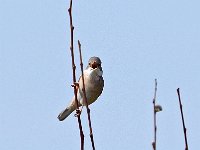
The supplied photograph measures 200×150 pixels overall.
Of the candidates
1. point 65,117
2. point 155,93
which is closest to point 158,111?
point 155,93

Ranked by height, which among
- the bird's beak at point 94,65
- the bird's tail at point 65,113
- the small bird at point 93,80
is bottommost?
the bird's tail at point 65,113

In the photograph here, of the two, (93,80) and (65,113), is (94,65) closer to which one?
(93,80)

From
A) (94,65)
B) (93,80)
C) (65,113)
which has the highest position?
(94,65)

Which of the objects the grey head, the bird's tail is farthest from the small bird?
the bird's tail

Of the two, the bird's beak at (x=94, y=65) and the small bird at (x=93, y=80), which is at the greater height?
the bird's beak at (x=94, y=65)

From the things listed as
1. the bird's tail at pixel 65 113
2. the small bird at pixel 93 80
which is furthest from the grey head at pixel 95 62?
the bird's tail at pixel 65 113

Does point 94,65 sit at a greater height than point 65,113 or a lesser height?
greater

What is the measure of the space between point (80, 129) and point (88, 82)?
3516mm

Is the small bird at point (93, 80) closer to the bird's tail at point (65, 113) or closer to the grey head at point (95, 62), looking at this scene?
the grey head at point (95, 62)

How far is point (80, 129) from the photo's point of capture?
3.28 m

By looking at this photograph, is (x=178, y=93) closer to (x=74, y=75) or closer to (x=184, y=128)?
(x=184, y=128)

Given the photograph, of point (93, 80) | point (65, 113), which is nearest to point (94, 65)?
point (93, 80)

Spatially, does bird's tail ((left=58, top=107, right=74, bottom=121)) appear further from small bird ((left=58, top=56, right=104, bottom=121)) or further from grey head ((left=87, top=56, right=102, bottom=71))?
grey head ((left=87, top=56, right=102, bottom=71))

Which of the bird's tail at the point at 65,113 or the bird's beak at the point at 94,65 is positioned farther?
the bird's tail at the point at 65,113
